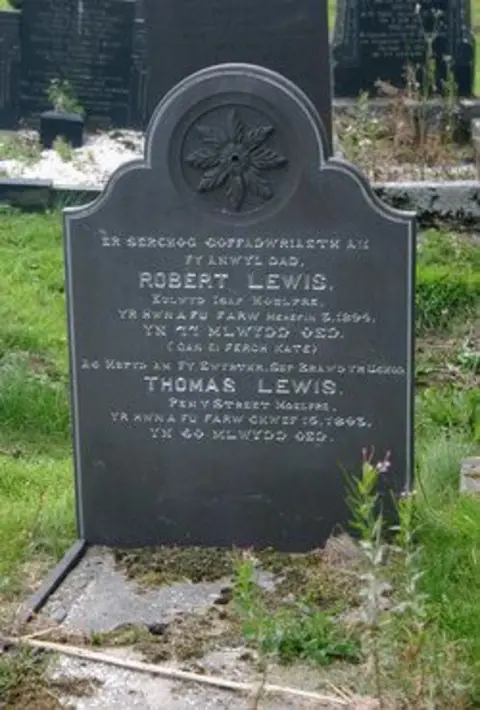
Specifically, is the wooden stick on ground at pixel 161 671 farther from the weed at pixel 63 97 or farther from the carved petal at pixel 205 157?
the weed at pixel 63 97

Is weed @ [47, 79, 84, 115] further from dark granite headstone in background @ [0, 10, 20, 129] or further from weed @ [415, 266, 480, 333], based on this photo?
weed @ [415, 266, 480, 333]

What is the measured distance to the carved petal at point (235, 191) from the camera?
4723 millimetres

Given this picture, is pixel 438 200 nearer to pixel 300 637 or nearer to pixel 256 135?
pixel 256 135

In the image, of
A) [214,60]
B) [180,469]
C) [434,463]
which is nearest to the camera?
[180,469]

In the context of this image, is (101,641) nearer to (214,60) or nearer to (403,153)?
(214,60)

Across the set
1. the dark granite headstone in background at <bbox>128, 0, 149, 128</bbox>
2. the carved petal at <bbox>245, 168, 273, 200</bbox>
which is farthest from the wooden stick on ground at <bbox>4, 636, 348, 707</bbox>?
the dark granite headstone in background at <bbox>128, 0, 149, 128</bbox>

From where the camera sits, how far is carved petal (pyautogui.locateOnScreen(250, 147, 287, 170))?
469 cm

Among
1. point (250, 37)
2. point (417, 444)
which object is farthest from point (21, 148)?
point (417, 444)

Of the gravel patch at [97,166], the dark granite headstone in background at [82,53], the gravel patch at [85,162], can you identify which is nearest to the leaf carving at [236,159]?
the gravel patch at [97,166]

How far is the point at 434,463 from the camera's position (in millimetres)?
5594

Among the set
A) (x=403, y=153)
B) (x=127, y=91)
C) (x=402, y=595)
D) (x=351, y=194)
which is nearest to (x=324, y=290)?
(x=351, y=194)

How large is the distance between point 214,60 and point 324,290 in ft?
15.2

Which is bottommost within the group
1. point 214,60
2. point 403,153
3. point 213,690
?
point 213,690

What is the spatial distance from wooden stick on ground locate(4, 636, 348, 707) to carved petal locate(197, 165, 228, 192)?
1.36m
